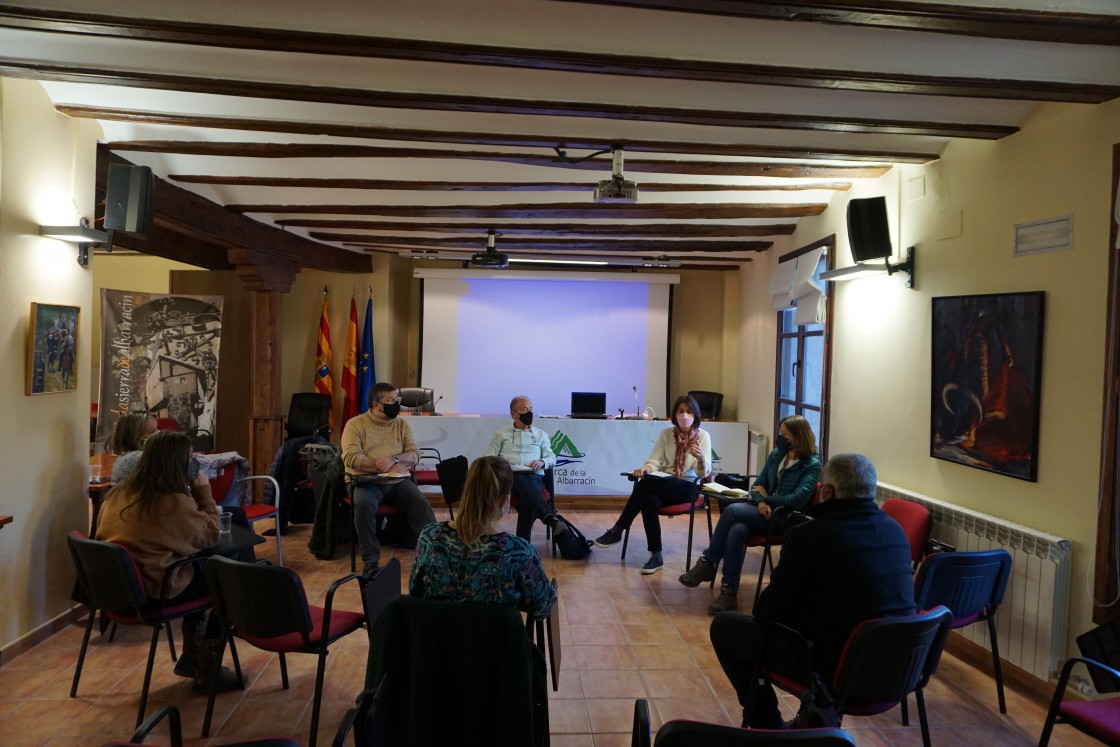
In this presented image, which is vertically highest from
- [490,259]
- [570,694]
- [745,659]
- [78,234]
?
[490,259]

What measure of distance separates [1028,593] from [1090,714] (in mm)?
1223

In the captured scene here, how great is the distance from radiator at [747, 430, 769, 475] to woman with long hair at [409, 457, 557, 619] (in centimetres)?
561

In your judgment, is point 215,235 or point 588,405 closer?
point 215,235

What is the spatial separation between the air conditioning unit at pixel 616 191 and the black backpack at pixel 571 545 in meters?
2.62

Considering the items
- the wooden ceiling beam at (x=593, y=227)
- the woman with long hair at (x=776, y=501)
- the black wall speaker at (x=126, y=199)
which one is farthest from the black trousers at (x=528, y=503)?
the black wall speaker at (x=126, y=199)

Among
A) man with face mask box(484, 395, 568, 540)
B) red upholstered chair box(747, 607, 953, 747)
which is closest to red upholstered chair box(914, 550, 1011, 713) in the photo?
red upholstered chair box(747, 607, 953, 747)

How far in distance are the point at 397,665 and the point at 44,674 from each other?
242 cm

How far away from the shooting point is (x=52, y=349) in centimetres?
395

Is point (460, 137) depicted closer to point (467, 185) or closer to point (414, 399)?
point (467, 185)

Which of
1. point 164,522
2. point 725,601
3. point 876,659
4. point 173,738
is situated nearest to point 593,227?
point 725,601

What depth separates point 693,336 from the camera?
10.3 meters

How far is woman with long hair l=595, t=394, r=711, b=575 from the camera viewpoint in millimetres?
5543

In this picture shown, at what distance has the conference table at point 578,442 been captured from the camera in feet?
25.2

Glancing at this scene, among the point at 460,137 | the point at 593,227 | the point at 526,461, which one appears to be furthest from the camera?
the point at 593,227
